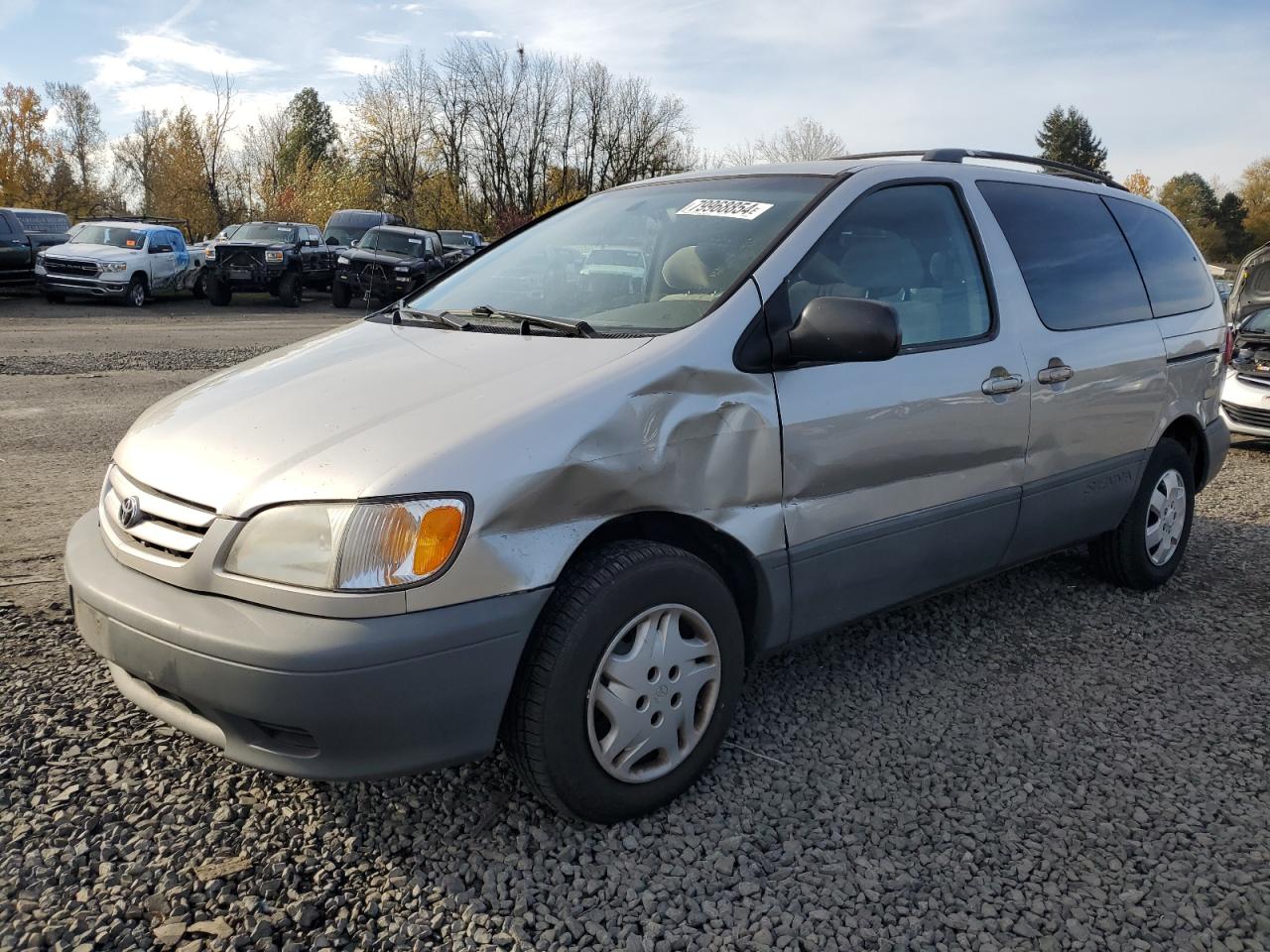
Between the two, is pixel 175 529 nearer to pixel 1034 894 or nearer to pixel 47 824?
pixel 47 824

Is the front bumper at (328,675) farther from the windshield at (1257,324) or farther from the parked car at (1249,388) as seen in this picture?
the windshield at (1257,324)

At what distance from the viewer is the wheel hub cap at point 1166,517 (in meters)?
4.46

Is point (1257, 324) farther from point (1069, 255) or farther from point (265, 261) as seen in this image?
point (265, 261)

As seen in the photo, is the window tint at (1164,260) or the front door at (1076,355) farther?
the window tint at (1164,260)

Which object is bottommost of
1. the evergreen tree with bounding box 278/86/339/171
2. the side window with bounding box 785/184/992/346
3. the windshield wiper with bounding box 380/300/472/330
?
the windshield wiper with bounding box 380/300/472/330

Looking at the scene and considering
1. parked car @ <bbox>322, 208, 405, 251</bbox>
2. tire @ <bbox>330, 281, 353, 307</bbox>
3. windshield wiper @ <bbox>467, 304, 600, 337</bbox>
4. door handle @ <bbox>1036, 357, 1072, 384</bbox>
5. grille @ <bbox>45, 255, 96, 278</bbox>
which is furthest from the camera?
parked car @ <bbox>322, 208, 405, 251</bbox>

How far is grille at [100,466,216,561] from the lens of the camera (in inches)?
92.1

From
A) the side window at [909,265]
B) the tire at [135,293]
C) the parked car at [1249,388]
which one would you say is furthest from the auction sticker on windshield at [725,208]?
the tire at [135,293]

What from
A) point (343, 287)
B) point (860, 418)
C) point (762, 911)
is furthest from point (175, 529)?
point (343, 287)

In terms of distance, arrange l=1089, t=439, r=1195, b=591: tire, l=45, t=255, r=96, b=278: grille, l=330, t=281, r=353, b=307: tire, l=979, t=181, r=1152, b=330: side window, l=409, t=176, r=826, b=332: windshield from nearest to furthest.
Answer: l=409, t=176, r=826, b=332: windshield → l=979, t=181, r=1152, b=330: side window → l=1089, t=439, r=1195, b=591: tire → l=45, t=255, r=96, b=278: grille → l=330, t=281, r=353, b=307: tire

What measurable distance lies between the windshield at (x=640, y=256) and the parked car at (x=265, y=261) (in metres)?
20.2

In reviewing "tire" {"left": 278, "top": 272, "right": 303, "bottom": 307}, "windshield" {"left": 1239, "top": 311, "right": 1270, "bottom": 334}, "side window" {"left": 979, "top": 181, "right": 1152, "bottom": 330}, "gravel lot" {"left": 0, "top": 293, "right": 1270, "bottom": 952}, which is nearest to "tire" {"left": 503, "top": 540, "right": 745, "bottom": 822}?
"gravel lot" {"left": 0, "top": 293, "right": 1270, "bottom": 952}

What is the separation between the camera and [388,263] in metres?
21.5

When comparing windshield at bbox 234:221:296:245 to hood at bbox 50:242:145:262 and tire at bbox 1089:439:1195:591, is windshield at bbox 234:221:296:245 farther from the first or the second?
tire at bbox 1089:439:1195:591
